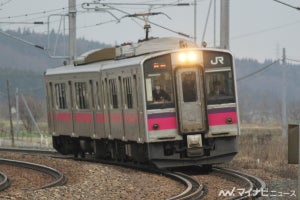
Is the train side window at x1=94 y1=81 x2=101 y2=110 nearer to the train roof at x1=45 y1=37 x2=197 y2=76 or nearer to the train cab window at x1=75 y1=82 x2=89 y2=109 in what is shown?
the train roof at x1=45 y1=37 x2=197 y2=76

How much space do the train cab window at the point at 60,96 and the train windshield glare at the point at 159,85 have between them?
7.12 meters

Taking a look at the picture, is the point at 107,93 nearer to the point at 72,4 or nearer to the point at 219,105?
the point at 219,105

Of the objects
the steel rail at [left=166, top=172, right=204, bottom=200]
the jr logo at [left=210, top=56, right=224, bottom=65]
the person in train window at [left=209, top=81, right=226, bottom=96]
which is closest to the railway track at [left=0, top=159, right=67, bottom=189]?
the steel rail at [left=166, top=172, right=204, bottom=200]

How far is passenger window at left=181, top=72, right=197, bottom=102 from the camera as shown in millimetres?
20469

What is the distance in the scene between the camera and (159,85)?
20516 mm

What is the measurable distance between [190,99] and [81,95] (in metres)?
6.11

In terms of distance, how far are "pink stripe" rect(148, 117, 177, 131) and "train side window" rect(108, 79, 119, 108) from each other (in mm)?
2630

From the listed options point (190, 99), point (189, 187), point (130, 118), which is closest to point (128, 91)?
point (130, 118)

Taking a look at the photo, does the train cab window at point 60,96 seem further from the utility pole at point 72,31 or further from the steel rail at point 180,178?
the utility pole at point 72,31

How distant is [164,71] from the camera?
67.3 feet

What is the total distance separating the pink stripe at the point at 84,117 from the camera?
83.6 ft

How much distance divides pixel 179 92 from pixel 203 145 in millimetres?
1431

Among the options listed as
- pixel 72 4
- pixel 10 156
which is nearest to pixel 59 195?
pixel 10 156

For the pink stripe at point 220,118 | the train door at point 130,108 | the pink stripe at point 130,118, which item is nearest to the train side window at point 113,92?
the train door at point 130,108
